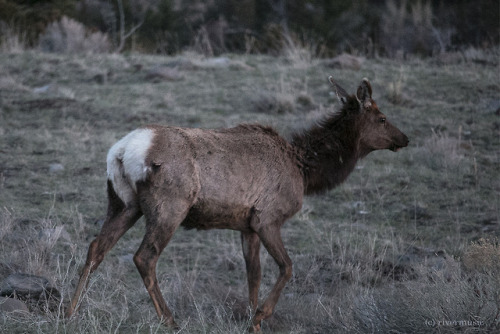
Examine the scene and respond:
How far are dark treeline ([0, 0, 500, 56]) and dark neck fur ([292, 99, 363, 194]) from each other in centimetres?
1316

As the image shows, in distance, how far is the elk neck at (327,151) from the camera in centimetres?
759

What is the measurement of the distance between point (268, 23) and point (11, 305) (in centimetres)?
2378

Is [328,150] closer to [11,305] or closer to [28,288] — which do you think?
[28,288]

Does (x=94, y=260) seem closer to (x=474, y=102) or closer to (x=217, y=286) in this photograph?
(x=217, y=286)

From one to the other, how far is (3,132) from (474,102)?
8.85 meters

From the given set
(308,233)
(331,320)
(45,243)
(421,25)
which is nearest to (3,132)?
(45,243)

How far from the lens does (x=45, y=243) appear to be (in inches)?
312

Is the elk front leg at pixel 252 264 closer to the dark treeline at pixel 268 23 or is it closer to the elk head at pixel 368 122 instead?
the elk head at pixel 368 122

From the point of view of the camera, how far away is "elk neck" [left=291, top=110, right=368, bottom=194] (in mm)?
7586

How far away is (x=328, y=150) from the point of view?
25.4 ft

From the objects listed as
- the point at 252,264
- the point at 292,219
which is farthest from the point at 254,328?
the point at 292,219

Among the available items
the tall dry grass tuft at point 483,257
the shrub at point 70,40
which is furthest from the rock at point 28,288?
the shrub at point 70,40

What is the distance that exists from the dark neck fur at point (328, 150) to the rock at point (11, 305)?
3.09 m

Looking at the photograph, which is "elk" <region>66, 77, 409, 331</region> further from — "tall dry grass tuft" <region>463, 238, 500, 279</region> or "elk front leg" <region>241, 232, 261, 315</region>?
"tall dry grass tuft" <region>463, 238, 500, 279</region>
